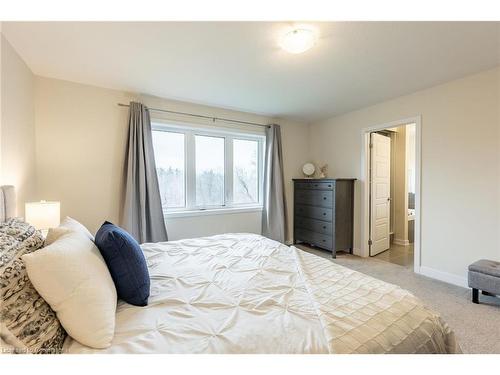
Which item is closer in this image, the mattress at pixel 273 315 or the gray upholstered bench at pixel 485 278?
the mattress at pixel 273 315

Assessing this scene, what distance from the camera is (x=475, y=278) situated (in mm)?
2174

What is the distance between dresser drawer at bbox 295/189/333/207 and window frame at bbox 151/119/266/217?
68cm

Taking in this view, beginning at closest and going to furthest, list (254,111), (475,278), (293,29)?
(293,29)
(475,278)
(254,111)

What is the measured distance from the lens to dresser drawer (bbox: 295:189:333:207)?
11.9ft

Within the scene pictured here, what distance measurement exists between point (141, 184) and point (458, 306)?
3534 millimetres

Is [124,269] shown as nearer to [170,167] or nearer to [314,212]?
[170,167]

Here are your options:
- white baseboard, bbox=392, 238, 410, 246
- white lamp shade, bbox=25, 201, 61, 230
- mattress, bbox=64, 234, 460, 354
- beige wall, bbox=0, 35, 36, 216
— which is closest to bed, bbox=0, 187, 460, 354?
mattress, bbox=64, 234, 460, 354

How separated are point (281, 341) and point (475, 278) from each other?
2.38 m

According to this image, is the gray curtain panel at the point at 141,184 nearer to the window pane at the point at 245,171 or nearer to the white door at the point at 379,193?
the window pane at the point at 245,171

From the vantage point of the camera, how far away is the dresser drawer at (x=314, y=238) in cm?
367

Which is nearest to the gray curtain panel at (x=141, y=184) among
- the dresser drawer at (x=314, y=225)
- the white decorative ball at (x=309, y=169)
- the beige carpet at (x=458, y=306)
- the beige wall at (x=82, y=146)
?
the beige wall at (x=82, y=146)

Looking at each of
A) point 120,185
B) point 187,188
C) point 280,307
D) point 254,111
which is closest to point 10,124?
point 120,185

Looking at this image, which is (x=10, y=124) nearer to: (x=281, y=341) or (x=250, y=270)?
(x=250, y=270)

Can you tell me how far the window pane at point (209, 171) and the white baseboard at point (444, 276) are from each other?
2.88 meters
